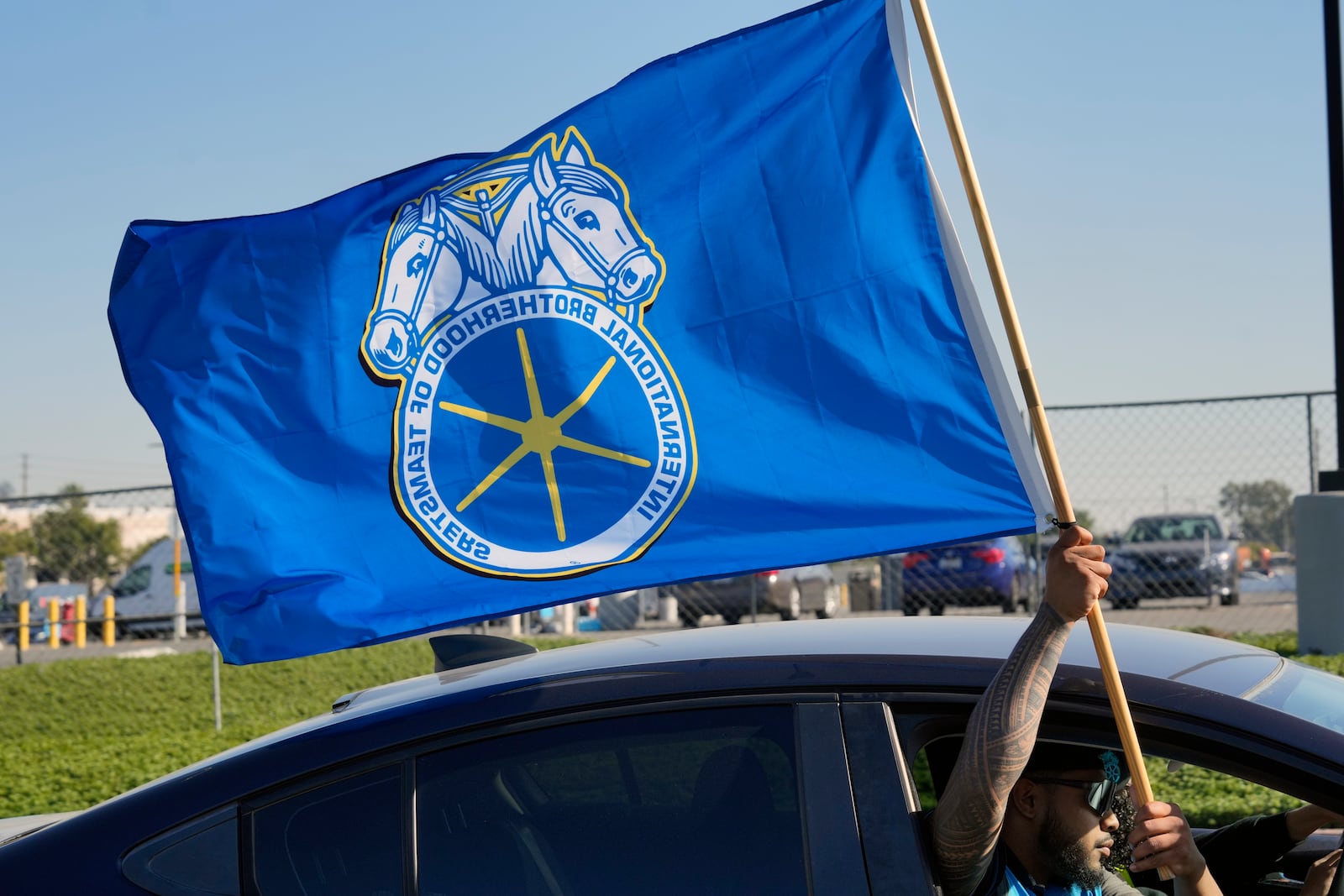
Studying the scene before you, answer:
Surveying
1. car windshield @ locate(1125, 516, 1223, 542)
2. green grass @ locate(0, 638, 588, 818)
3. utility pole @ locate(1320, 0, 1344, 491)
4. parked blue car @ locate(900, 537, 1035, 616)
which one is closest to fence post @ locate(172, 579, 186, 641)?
green grass @ locate(0, 638, 588, 818)

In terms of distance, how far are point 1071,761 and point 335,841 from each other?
4.84 feet

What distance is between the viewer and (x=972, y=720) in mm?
2355

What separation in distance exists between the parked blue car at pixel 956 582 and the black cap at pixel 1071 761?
359 inches

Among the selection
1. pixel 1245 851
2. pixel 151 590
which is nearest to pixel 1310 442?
pixel 1245 851

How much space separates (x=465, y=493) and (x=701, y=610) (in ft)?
33.8

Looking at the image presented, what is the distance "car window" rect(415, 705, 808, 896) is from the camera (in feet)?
7.84

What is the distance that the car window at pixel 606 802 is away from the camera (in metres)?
2.39

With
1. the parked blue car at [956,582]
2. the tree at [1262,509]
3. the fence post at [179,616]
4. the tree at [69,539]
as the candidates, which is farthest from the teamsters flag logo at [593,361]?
the tree at [69,539]

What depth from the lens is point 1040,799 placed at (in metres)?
2.65

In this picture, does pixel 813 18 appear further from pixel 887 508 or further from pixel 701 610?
pixel 701 610

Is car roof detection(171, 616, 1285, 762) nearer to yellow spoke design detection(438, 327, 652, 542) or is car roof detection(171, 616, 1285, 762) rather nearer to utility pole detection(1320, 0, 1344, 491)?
yellow spoke design detection(438, 327, 652, 542)

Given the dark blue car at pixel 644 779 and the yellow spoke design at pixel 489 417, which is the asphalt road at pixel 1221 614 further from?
the dark blue car at pixel 644 779

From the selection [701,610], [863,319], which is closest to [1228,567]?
[701,610]

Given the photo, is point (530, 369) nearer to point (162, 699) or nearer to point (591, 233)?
point (591, 233)
